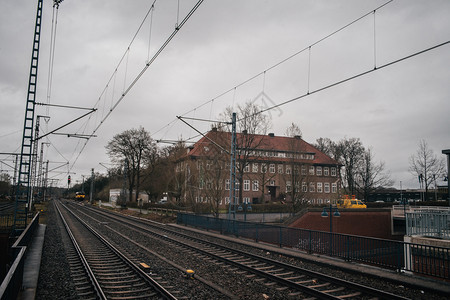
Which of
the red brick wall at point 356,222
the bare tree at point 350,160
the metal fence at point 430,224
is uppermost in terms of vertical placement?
the bare tree at point 350,160

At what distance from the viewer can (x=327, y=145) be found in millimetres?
79250

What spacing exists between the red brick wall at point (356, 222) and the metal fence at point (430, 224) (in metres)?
12.2

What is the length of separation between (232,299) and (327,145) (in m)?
74.8

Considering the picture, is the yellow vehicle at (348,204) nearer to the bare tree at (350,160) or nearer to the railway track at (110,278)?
the bare tree at (350,160)

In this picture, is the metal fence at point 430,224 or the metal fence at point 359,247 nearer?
the metal fence at point 359,247

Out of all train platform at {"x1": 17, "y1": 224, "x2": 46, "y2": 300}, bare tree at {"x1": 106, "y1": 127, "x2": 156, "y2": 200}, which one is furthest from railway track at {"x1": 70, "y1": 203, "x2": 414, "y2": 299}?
bare tree at {"x1": 106, "y1": 127, "x2": 156, "y2": 200}

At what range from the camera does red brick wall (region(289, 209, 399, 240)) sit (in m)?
30.1

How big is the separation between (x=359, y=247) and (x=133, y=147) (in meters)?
54.7

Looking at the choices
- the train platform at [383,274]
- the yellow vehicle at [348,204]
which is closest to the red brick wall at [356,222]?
the yellow vehicle at [348,204]

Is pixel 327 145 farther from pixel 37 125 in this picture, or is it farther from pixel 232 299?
pixel 232 299

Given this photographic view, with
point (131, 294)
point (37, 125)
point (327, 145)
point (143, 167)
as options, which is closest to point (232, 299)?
point (131, 294)

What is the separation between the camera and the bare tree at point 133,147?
6154cm

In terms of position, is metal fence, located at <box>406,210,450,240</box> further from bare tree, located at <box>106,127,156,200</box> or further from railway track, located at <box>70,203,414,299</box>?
bare tree, located at <box>106,127,156,200</box>

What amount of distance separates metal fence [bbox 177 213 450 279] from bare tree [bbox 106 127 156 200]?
4361 cm
